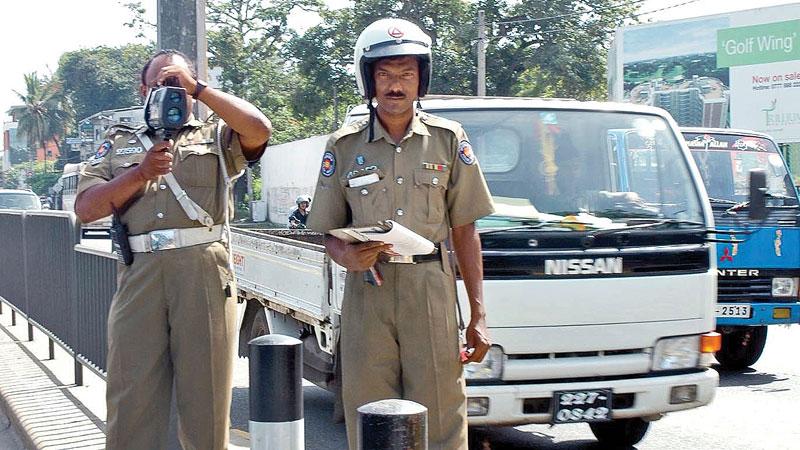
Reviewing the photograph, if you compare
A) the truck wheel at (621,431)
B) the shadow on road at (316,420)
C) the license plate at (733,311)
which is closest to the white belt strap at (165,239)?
the shadow on road at (316,420)

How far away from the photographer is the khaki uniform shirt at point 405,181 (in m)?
3.68

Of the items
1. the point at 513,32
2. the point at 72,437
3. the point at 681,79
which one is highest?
the point at 513,32

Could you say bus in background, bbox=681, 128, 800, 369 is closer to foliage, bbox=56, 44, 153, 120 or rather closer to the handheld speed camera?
the handheld speed camera

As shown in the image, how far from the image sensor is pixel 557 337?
5.32m

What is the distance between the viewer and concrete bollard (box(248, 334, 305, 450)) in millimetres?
3287

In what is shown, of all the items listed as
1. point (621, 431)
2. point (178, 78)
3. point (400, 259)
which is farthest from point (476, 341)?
point (621, 431)

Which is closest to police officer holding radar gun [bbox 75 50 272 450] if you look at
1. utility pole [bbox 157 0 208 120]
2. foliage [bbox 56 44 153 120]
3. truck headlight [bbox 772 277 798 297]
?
utility pole [bbox 157 0 208 120]

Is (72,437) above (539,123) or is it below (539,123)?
below

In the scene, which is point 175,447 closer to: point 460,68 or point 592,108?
point 592,108

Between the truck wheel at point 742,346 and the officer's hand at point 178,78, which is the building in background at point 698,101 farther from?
the officer's hand at point 178,78

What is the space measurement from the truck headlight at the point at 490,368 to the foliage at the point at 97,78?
86974 mm

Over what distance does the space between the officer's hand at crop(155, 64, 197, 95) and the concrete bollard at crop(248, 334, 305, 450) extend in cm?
109

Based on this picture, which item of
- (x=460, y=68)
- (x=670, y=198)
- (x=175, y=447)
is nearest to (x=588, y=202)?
(x=670, y=198)

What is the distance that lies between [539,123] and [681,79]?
26.4 meters
